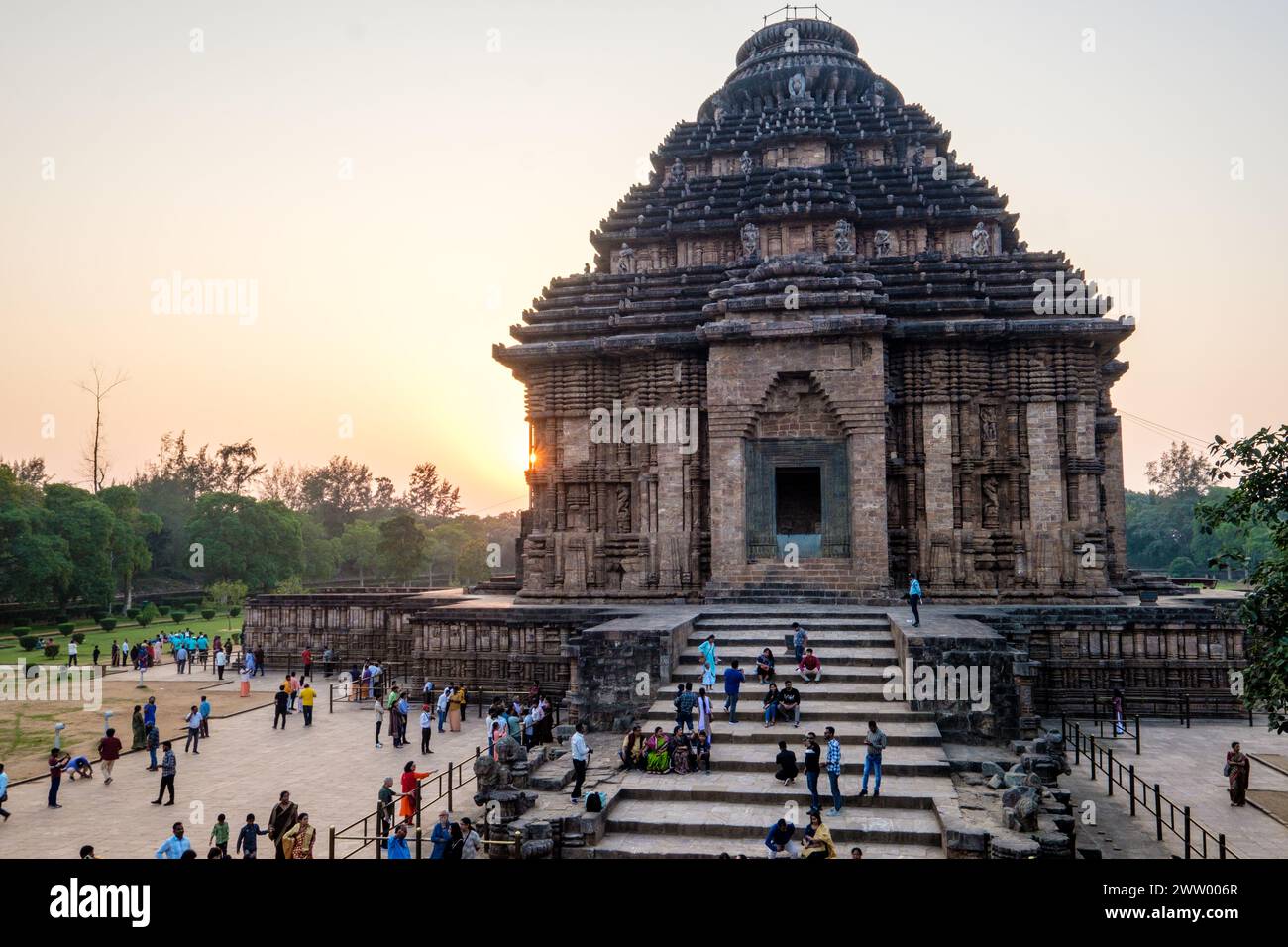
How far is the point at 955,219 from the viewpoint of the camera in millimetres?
27016

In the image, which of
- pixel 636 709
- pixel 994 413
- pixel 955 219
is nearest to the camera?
pixel 636 709

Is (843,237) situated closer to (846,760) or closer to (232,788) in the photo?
(846,760)

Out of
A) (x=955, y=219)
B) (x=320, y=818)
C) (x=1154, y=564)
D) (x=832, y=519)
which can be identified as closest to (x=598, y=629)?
(x=320, y=818)

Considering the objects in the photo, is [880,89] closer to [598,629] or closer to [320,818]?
[598,629]

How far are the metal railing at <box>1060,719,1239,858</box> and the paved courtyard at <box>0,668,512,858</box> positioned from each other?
30.5 ft

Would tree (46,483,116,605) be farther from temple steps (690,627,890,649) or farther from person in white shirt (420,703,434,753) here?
temple steps (690,627,890,649)

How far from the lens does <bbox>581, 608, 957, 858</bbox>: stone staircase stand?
1075 centimetres

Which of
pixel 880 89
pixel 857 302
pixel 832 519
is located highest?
pixel 880 89

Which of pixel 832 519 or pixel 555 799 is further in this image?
pixel 832 519

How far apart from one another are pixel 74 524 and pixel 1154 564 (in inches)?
3377

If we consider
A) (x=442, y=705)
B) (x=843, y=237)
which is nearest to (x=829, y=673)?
(x=442, y=705)

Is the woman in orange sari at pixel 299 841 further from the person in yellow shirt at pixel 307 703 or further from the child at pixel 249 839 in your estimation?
the person in yellow shirt at pixel 307 703


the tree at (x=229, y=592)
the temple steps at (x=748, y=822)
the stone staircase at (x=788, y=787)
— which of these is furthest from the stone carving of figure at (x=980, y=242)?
the tree at (x=229, y=592)

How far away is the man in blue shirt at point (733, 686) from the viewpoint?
47.5 feet
